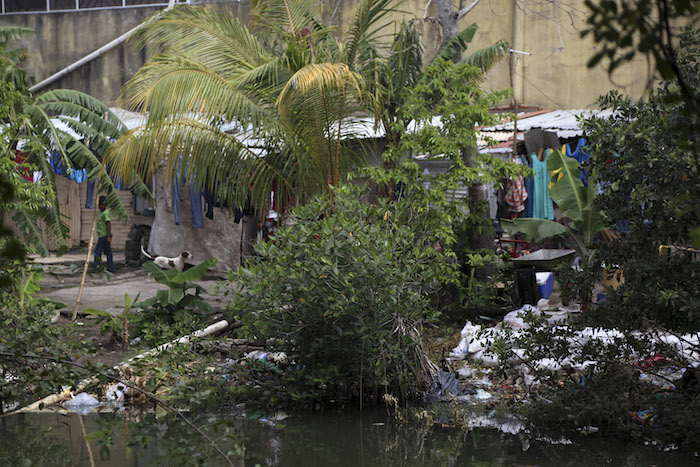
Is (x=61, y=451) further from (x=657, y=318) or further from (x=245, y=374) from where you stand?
(x=657, y=318)

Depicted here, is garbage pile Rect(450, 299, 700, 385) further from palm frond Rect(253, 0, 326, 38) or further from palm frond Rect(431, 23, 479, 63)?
palm frond Rect(253, 0, 326, 38)

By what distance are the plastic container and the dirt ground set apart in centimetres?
404

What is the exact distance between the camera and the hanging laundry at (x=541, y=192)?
1071 centimetres

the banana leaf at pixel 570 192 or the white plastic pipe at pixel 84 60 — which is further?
the white plastic pipe at pixel 84 60

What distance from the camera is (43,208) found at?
8195mm

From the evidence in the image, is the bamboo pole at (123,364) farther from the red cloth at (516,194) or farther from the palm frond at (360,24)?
the red cloth at (516,194)

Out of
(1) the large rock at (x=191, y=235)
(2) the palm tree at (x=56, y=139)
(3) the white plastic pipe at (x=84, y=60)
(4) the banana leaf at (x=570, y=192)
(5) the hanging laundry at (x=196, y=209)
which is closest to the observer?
(2) the palm tree at (x=56, y=139)

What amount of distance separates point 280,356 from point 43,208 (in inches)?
132

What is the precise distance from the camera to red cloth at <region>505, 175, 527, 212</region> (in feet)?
35.0

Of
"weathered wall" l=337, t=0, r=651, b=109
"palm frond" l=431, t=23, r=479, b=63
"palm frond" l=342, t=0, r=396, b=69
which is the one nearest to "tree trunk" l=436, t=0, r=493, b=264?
"palm frond" l=431, t=23, r=479, b=63

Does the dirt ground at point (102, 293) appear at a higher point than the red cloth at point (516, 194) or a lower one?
lower

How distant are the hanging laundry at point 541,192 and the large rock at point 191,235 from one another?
4903mm

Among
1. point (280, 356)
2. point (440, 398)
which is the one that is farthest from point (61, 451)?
point (440, 398)

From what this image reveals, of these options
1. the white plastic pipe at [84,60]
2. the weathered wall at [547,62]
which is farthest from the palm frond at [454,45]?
the white plastic pipe at [84,60]
